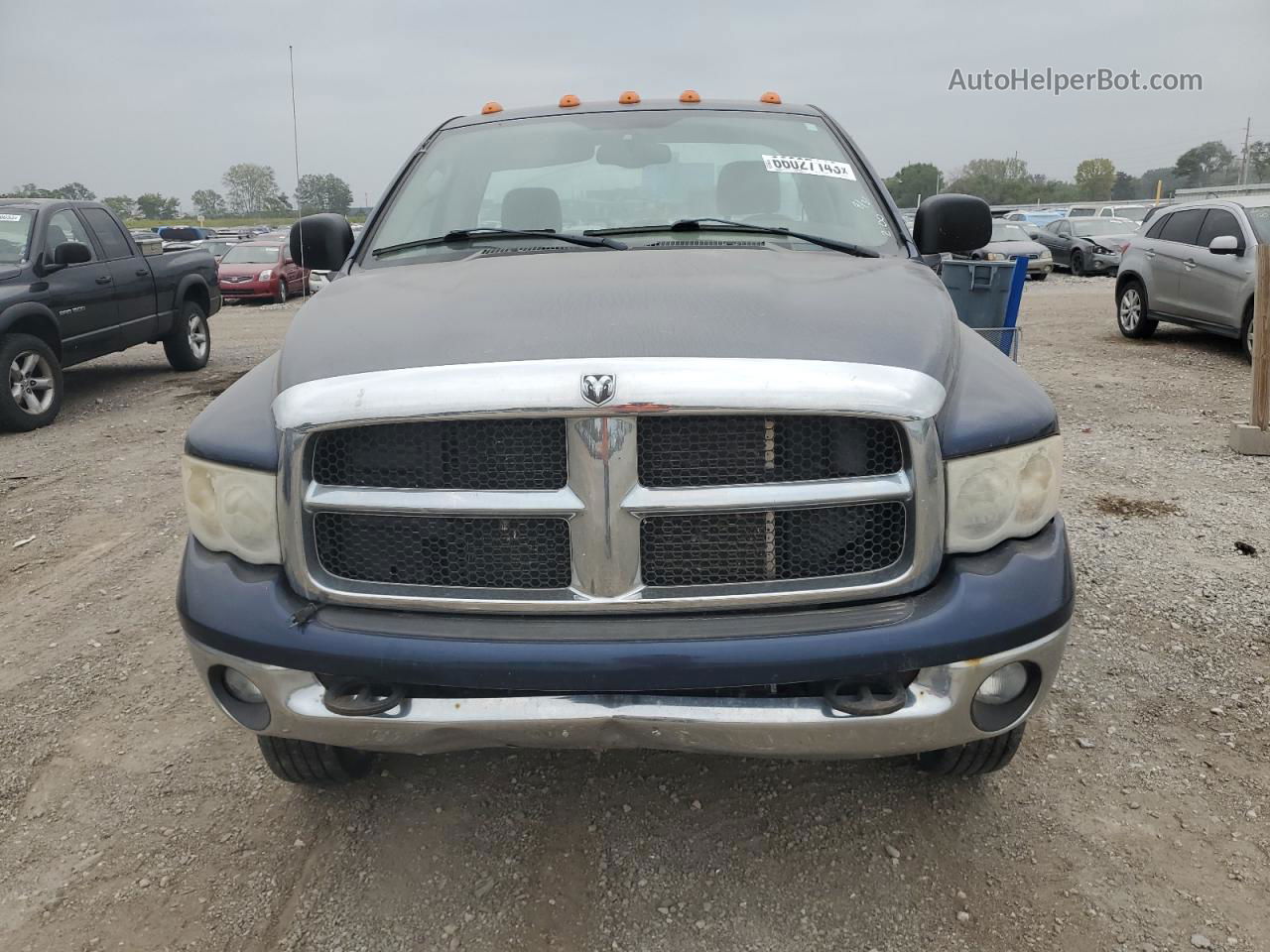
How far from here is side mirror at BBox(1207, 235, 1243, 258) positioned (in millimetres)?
9562

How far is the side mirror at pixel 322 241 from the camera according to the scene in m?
3.40

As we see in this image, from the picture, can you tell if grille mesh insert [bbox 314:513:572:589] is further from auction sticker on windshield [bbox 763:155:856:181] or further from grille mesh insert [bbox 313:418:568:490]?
auction sticker on windshield [bbox 763:155:856:181]

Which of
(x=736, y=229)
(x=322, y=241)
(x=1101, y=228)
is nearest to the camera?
(x=736, y=229)

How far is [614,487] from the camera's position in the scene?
75.2 inches

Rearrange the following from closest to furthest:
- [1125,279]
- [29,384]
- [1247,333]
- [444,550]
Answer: [444,550] < [29,384] < [1247,333] < [1125,279]

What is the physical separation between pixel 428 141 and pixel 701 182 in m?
1.11

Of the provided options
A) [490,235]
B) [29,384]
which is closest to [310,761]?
[490,235]

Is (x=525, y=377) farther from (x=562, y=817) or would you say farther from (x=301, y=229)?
(x=301, y=229)

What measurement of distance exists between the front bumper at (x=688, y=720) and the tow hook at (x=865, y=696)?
0.01 m

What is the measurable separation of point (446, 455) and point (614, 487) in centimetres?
36

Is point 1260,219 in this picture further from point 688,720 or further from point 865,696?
point 688,720

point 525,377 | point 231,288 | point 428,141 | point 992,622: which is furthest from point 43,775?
point 231,288

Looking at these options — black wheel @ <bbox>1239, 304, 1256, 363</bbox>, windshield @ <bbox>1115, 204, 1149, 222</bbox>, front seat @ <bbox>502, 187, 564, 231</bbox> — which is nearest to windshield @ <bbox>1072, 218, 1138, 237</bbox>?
windshield @ <bbox>1115, 204, 1149, 222</bbox>

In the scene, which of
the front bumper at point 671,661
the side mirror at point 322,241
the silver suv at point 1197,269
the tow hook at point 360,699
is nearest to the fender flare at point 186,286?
the side mirror at point 322,241
